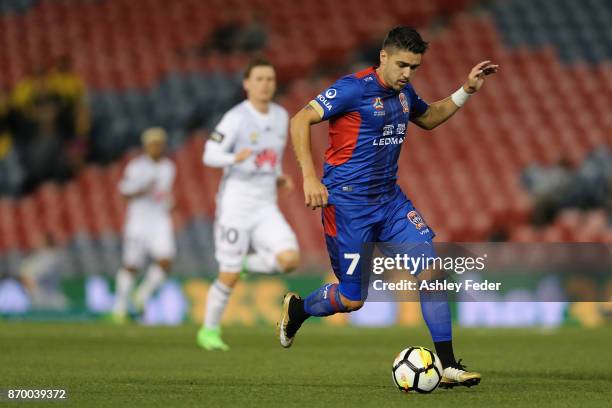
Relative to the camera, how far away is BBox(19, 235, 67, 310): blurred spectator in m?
16.3

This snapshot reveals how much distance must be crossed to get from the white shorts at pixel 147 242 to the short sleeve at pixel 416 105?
779 cm

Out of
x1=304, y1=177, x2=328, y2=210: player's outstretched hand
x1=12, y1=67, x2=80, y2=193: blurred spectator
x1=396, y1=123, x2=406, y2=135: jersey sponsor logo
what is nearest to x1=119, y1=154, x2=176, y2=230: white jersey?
x1=12, y1=67, x2=80, y2=193: blurred spectator

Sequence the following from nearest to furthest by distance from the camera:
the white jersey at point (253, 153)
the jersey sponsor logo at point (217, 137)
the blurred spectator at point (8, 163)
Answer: the jersey sponsor logo at point (217, 137) < the white jersey at point (253, 153) < the blurred spectator at point (8, 163)

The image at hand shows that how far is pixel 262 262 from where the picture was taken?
34.5ft

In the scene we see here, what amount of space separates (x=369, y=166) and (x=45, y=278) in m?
10.1

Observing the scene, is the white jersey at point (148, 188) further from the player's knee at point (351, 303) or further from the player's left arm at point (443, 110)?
the player's knee at point (351, 303)

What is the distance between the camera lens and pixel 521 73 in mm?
20188

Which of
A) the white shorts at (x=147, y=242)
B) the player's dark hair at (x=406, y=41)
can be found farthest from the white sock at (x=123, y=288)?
the player's dark hair at (x=406, y=41)

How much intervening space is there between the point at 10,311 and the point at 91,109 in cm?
548

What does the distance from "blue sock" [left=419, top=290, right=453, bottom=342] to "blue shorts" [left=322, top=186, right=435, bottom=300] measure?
0.32 meters

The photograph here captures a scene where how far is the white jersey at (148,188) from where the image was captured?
14.8 meters

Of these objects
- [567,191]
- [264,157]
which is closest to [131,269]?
[264,157]

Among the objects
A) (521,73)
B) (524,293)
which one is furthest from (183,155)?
(524,293)

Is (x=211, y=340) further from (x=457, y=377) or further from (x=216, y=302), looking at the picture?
(x=457, y=377)
